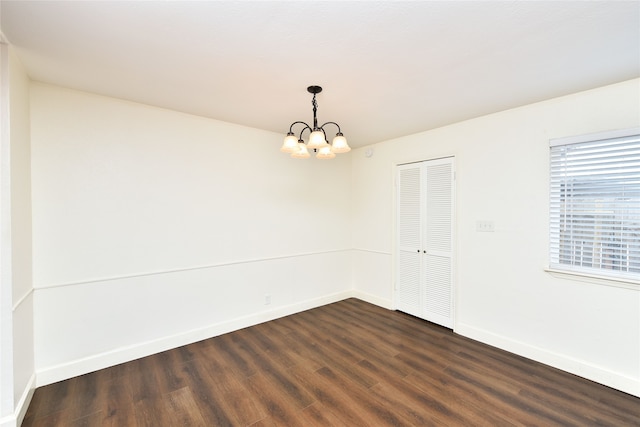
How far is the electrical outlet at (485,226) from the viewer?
3056 millimetres

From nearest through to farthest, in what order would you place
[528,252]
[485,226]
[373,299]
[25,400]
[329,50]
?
[329,50], [25,400], [528,252], [485,226], [373,299]

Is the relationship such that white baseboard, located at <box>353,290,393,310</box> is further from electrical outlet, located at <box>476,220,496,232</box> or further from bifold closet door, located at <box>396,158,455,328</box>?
electrical outlet, located at <box>476,220,496,232</box>

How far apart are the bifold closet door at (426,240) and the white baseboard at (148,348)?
62.7 inches

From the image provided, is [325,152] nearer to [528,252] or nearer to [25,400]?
[528,252]

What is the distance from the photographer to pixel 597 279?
7.81 ft

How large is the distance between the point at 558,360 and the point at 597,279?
859mm

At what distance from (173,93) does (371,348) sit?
323 centimetres

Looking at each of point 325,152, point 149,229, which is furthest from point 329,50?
point 149,229

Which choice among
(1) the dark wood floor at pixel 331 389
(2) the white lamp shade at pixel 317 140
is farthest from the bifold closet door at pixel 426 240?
(2) the white lamp shade at pixel 317 140

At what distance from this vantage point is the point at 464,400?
7.09ft

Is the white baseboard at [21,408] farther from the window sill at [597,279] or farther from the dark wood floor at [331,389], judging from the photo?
the window sill at [597,279]

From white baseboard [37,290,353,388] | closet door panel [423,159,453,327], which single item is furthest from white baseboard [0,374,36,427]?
closet door panel [423,159,453,327]

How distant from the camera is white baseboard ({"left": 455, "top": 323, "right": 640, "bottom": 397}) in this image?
7.41 ft

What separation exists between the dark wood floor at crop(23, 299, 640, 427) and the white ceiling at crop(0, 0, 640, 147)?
2557 millimetres
